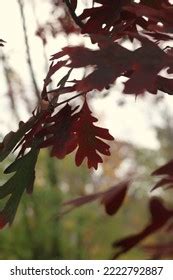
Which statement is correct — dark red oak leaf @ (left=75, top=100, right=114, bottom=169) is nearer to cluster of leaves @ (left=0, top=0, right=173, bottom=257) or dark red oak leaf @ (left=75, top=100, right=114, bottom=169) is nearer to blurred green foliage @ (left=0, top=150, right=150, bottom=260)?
cluster of leaves @ (left=0, top=0, right=173, bottom=257)

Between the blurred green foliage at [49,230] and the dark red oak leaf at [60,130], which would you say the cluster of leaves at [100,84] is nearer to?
the dark red oak leaf at [60,130]

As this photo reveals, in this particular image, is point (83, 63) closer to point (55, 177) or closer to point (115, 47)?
point (115, 47)

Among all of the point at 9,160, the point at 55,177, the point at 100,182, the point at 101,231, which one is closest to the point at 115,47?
the point at 9,160

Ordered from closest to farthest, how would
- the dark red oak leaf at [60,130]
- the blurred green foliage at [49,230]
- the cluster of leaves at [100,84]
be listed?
the cluster of leaves at [100,84] → the dark red oak leaf at [60,130] → the blurred green foliage at [49,230]

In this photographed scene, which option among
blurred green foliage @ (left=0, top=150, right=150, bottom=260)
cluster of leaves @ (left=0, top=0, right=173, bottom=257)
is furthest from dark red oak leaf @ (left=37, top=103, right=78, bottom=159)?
blurred green foliage @ (left=0, top=150, right=150, bottom=260)

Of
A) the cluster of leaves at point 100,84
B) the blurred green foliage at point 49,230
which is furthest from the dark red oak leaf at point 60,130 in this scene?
the blurred green foliage at point 49,230

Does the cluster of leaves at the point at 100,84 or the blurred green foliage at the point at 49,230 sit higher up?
the cluster of leaves at the point at 100,84

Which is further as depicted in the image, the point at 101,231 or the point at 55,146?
the point at 101,231

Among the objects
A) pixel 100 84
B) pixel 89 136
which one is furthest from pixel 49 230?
pixel 100 84

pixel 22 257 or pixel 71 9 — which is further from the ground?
pixel 71 9
